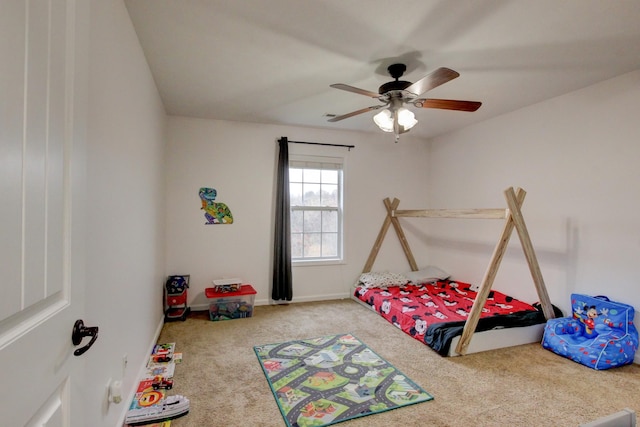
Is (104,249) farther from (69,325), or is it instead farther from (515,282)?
(515,282)

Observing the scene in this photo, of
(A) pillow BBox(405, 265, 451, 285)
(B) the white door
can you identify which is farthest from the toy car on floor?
(A) pillow BBox(405, 265, 451, 285)

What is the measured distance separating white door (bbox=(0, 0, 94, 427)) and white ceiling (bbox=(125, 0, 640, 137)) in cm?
140

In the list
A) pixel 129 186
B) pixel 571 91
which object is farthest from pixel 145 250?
pixel 571 91

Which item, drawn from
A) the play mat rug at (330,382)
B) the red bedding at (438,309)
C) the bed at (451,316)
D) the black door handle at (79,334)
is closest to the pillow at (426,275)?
the red bedding at (438,309)

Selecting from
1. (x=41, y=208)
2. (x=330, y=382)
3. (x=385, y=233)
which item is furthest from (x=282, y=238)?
(x=41, y=208)

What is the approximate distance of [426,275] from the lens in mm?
4656

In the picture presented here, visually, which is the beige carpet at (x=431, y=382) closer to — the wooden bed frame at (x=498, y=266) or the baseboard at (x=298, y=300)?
the wooden bed frame at (x=498, y=266)

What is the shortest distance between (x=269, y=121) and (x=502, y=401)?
3.68 meters

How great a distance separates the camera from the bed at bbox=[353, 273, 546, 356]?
2885mm

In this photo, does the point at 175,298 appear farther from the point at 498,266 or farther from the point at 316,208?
the point at 498,266

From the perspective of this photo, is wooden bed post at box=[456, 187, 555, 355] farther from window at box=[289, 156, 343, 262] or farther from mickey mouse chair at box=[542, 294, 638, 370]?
window at box=[289, 156, 343, 262]

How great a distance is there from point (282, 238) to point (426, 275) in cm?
215

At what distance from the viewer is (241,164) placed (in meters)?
4.20

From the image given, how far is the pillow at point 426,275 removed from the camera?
15.0ft
